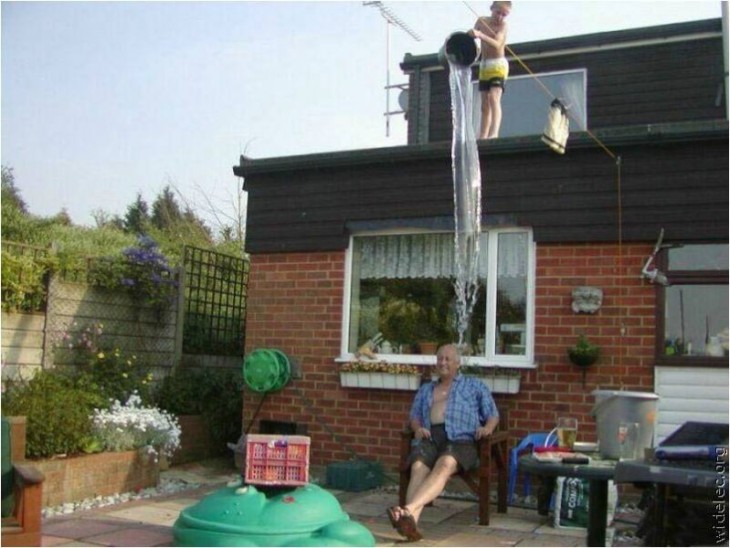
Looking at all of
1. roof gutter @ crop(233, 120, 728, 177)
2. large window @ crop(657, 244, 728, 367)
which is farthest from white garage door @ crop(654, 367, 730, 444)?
roof gutter @ crop(233, 120, 728, 177)

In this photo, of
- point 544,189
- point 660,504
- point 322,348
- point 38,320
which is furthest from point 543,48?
point 660,504

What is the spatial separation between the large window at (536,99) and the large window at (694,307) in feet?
17.3

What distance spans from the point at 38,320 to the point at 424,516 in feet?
12.4

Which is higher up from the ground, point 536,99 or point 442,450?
point 536,99

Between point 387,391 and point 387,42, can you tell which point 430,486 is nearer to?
point 387,391

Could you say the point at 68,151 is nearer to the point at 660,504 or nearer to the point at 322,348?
the point at 322,348

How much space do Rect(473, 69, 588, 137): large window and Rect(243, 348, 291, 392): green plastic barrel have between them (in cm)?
535

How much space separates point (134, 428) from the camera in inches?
294

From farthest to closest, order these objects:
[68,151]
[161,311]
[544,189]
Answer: [68,151] → [161,311] → [544,189]

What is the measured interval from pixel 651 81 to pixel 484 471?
24.9ft

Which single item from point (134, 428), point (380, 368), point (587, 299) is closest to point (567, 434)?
point (587, 299)

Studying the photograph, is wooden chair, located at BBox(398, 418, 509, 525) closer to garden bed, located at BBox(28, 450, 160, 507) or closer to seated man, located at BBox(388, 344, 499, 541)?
seated man, located at BBox(388, 344, 499, 541)

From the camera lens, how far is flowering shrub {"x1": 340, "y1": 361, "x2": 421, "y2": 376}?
318 inches

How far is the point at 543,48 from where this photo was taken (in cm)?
1255
